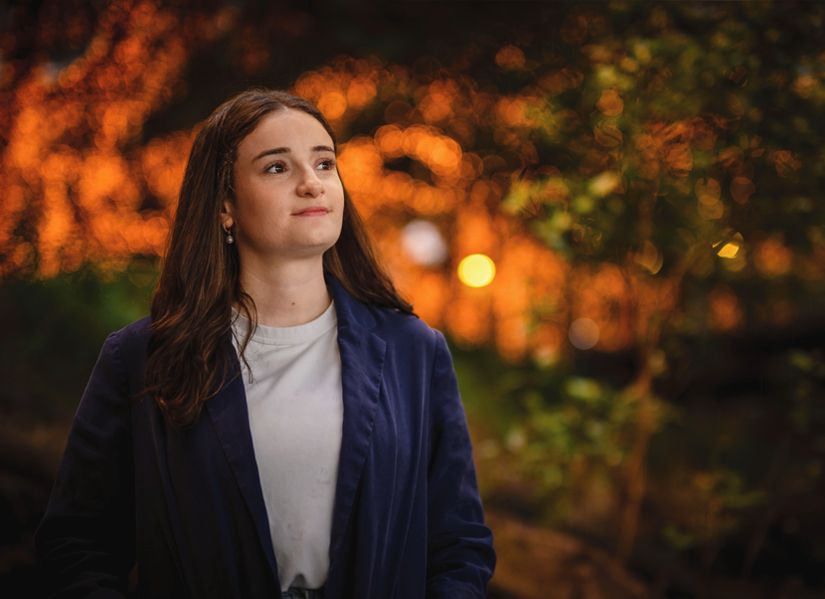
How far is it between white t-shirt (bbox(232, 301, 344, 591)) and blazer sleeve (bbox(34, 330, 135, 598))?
1.18 ft

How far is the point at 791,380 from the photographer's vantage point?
348 centimetres

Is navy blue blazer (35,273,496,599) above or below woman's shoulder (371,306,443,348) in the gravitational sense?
below

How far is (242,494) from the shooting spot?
1705mm

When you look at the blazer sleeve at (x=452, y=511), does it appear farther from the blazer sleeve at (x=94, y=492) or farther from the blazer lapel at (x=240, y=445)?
the blazer sleeve at (x=94, y=492)

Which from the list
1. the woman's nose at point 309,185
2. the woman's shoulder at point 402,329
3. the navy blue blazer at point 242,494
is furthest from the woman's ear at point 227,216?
the woman's shoulder at point 402,329

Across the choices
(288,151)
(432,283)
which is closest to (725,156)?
(288,151)

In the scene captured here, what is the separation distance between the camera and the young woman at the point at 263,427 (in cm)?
174

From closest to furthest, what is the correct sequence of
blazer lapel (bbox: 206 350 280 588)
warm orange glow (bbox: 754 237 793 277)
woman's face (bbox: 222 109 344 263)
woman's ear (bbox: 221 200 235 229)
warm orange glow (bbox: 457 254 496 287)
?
1. blazer lapel (bbox: 206 350 280 588)
2. woman's face (bbox: 222 109 344 263)
3. woman's ear (bbox: 221 200 235 229)
4. warm orange glow (bbox: 754 237 793 277)
5. warm orange glow (bbox: 457 254 496 287)

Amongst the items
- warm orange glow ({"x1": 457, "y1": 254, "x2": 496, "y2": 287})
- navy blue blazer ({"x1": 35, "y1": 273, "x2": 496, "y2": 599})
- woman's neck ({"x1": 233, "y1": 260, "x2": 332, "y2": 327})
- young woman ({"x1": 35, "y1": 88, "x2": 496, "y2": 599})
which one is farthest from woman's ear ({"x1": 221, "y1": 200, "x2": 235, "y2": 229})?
warm orange glow ({"x1": 457, "y1": 254, "x2": 496, "y2": 287})

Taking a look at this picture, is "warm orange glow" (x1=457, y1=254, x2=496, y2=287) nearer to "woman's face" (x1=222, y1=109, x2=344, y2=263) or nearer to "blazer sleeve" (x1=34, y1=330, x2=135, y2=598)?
"woman's face" (x1=222, y1=109, x2=344, y2=263)

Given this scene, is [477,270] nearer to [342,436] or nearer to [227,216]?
[227,216]

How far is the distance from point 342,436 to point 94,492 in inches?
26.2

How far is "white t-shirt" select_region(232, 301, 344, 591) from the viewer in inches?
68.8

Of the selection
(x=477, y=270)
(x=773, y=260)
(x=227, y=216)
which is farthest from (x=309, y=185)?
(x=477, y=270)
